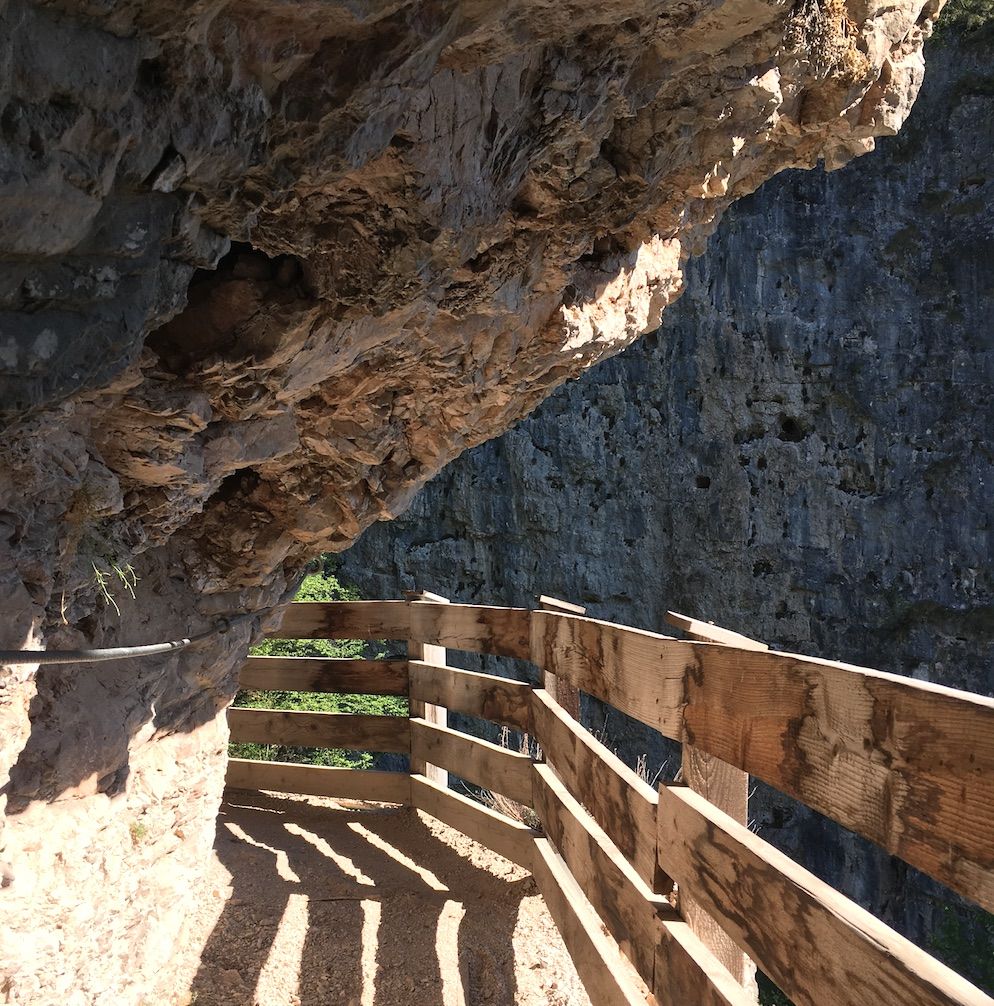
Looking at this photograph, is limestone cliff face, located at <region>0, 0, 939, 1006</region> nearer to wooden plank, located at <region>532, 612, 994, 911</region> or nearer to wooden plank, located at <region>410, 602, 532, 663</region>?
wooden plank, located at <region>410, 602, 532, 663</region>

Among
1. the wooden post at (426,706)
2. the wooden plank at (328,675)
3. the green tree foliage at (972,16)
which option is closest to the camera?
the wooden post at (426,706)

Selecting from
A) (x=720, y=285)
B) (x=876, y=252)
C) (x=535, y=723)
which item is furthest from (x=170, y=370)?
(x=876, y=252)

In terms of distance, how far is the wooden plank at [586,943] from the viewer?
6.91 ft

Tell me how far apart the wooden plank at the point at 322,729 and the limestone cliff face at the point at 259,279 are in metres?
1.19

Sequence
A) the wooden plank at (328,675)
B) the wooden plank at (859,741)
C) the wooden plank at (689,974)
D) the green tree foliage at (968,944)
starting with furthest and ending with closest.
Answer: the green tree foliage at (968,944), the wooden plank at (328,675), the wooden plank at (689,974), the wooden plank at (859,741)

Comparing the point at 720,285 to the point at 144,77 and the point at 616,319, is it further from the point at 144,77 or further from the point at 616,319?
the point at 144,77

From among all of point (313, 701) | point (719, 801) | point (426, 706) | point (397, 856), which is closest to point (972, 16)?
point (313, 701)

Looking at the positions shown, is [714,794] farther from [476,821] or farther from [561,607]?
[476,821]

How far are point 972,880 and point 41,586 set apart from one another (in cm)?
175

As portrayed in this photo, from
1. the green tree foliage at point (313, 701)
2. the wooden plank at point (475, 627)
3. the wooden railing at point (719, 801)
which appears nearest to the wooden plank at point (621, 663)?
the wooden railing at point (719, 801)

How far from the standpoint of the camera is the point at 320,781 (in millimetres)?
4770

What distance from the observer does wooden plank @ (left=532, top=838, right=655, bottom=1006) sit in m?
2.11

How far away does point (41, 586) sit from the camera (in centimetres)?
193

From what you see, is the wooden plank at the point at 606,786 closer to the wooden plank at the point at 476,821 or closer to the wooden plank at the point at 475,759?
the wooden plank at the point at 475,759
